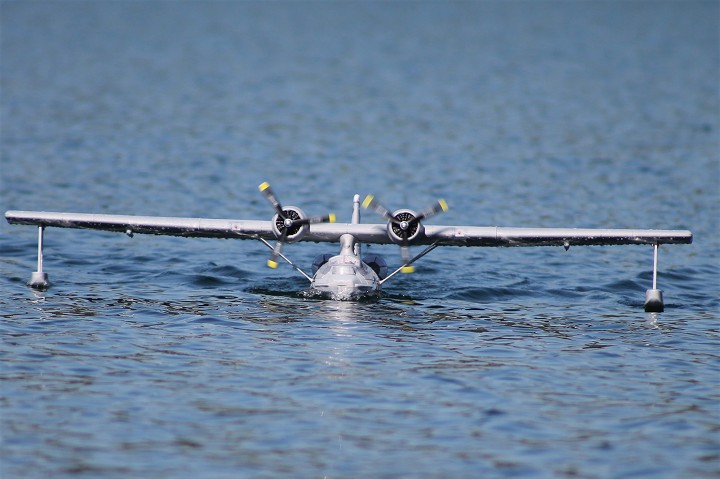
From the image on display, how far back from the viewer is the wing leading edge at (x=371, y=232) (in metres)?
31.6

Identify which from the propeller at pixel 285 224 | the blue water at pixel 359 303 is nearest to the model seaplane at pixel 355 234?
the propeller at pixel 285 224

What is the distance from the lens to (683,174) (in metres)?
58.0

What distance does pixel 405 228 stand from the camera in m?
31.4

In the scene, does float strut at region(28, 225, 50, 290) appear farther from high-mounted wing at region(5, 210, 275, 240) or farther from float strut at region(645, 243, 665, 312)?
float strut at region(645, 243, 665, 312)

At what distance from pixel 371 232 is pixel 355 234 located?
0.58 meters

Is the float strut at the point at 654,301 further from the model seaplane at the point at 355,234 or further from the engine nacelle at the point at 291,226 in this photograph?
the engine nacelle at the point at 291,226

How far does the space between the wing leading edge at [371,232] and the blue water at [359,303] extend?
76.4 inches

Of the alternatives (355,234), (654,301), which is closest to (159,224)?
(355,234)

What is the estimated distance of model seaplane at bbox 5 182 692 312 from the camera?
3153cm

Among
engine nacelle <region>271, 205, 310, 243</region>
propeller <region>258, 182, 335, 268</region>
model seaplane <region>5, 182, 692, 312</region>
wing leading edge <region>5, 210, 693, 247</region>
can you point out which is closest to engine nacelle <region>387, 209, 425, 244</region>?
model seaplane <region>5, 182, 692, 312</region>

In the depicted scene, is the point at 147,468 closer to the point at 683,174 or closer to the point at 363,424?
the point at 363,424

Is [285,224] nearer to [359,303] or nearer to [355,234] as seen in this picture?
[355,234]

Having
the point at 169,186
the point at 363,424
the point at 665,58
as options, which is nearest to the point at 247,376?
the point at 363,424

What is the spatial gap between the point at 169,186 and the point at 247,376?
31.1 m
